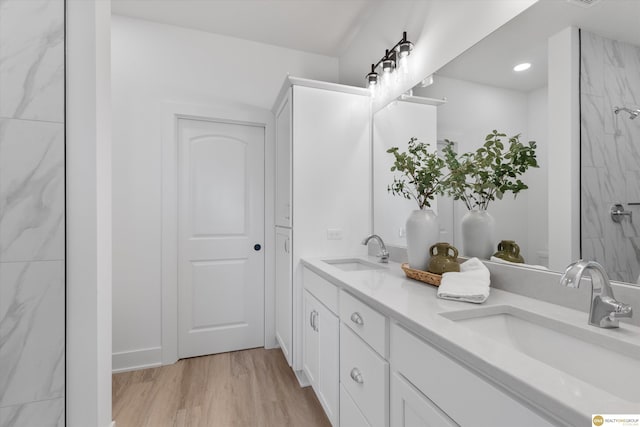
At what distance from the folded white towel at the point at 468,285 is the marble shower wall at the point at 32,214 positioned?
1.54 m

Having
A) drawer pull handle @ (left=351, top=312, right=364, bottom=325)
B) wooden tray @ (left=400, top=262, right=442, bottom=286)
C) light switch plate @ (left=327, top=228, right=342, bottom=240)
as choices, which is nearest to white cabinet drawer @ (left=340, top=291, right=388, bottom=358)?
drawer pull handle @ (left=351, top=312, right=364, bottom=325)

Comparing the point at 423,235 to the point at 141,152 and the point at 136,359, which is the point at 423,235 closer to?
the point at 141,152

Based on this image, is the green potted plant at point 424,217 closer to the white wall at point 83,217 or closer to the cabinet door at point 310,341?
the cabinet door at point 310,341

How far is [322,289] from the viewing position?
1.63 metres

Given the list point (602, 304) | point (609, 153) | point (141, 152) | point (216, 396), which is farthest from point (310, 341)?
point (141, 152)

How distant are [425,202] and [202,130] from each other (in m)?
1.98

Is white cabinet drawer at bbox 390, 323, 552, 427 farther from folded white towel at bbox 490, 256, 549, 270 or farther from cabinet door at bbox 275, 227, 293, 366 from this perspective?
cabinet door at bbox 275, 227, 293, 366

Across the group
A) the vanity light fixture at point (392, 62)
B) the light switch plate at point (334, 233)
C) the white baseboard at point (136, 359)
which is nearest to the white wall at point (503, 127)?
the vanity light fixture at point (392, 62)

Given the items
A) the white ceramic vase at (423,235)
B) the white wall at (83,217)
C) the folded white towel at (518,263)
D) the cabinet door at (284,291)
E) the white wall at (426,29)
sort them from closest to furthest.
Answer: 1. the folded white towel at (518,263)
2. the white wall at (83,217)
3. the white wall at (426,29)
4. the white ceramic vase at (423,235)
5. the cabinet door at (284,291)

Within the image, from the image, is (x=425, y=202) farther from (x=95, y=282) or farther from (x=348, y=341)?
(x=95, y=282)

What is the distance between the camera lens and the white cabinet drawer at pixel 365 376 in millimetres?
1007

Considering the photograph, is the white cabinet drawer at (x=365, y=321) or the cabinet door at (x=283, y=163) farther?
the cabinet door at (x=283, y=163)

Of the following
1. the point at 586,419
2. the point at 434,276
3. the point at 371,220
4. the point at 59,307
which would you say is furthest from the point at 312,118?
the point at 586,419

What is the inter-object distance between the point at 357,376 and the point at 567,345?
28.7 inches
